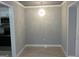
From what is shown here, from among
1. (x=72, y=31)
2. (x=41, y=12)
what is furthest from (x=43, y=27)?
(x=72, y=31)

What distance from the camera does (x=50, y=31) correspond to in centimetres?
566

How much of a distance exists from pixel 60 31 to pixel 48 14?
923 millimetres

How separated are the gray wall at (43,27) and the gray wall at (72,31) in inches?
70.0

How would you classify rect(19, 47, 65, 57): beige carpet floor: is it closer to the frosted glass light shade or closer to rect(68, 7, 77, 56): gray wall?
rect(68, 7, 77, 56): gray wall

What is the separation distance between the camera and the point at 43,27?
223 inches

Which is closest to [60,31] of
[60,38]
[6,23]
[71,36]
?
[60,38]

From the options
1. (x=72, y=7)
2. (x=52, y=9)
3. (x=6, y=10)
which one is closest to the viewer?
(x=72, y=7)

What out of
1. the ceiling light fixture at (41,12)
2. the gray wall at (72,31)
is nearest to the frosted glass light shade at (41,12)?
the ceiling light fixture at (41,12)

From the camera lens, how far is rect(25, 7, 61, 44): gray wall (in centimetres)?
557

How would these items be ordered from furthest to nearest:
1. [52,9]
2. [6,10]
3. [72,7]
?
[52,9]
[6,10]
[72,7]

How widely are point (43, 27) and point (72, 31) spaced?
2.11 metres

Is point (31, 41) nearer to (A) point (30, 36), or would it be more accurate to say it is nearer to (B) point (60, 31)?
(A) point (30, 36)

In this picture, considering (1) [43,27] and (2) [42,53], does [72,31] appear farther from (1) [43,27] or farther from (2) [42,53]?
(1) [43,27]

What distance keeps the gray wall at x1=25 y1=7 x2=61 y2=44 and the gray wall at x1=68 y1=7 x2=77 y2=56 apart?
5.84ft
